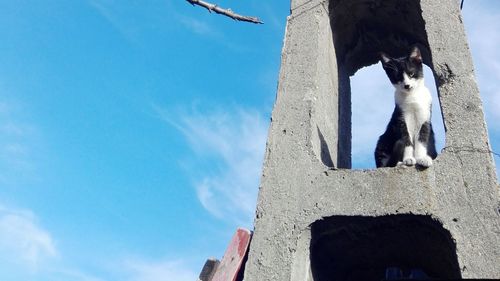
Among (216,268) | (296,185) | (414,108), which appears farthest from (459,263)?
(216,268)

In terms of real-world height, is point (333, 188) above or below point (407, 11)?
below

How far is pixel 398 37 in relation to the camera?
18.3 ft

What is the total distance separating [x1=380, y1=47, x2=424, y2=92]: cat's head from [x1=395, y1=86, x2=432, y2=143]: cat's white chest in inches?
2.5

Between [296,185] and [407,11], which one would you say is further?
[407,11]

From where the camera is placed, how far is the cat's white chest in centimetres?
414

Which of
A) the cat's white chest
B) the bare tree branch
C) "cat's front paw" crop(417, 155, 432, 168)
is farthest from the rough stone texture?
the bare tree branch

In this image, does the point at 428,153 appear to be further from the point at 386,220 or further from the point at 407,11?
the point at 407,11

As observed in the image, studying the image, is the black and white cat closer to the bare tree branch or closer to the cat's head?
the cat's head

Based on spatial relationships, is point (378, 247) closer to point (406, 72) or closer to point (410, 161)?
point (410, 161)

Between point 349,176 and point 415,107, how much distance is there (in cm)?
99

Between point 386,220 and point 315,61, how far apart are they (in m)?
1.59

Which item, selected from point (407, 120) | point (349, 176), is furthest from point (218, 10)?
point (407, 120)

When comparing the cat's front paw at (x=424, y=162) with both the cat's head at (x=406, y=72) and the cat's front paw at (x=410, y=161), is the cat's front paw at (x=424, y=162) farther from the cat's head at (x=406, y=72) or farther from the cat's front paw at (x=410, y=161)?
the cat's head at (x=406, y=72)

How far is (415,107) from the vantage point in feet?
13.9
